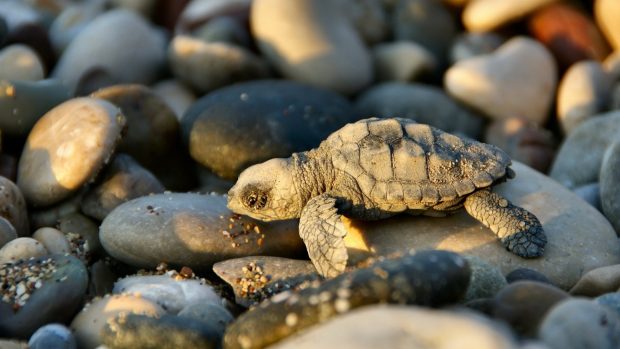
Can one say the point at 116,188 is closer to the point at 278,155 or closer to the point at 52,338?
the point at 278,155

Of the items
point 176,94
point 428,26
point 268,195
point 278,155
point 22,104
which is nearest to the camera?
point 268,195

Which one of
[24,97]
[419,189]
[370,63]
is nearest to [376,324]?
[419,189]

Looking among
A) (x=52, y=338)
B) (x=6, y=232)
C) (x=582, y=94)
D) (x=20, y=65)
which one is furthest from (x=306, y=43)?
(x=52, y=338)

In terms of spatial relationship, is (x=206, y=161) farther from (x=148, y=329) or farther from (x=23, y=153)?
(x=148, y=329)

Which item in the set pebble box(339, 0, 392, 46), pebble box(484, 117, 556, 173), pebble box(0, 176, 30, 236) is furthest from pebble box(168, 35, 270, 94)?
pebble box(0, 176, 30, 236)

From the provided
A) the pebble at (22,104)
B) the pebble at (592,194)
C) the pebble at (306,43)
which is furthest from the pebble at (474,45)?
the pebble at (22,104)
